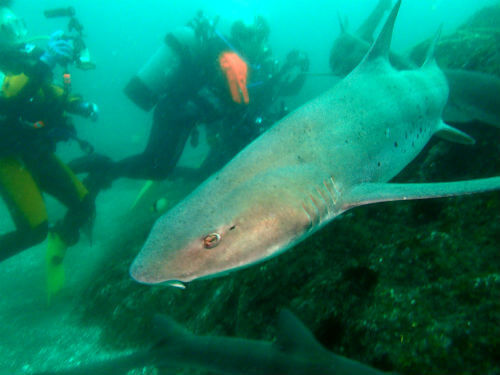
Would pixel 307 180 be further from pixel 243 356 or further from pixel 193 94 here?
pixel 193 94

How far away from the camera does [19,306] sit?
6.89 metres

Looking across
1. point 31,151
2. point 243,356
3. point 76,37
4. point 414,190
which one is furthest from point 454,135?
point 76,37

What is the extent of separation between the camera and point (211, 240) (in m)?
1.89

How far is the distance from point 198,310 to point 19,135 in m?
5.47

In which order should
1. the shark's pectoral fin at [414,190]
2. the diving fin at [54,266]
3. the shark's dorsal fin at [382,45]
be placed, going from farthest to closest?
1. the diving fin at [54,266]
2. the shark's dorsal fin at [382,45]
3. the shark's pectoral fin at [414,190]

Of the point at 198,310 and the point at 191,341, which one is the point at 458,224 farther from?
the point at 198,310

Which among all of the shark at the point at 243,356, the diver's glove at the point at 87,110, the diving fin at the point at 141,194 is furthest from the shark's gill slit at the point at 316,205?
the diving fin at the point at 141,194

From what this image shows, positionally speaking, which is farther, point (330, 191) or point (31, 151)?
point (31, 151)

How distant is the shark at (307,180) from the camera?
74.4 inches

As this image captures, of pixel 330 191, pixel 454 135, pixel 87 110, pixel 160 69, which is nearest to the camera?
pixel 330 191

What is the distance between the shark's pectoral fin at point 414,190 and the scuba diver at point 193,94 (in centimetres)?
486

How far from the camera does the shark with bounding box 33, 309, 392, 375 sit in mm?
1855

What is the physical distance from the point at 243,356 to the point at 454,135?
3.34m

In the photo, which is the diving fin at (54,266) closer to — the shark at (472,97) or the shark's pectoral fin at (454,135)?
the shark's pectoral fin at (454,135)
